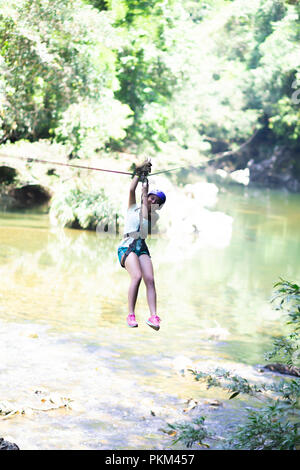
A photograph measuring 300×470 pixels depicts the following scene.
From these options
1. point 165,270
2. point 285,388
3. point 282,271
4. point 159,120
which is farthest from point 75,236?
point 285,388

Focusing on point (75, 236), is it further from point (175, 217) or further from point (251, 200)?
point (251, 200)

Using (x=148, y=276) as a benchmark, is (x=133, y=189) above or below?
above

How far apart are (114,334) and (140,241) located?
20.0ft

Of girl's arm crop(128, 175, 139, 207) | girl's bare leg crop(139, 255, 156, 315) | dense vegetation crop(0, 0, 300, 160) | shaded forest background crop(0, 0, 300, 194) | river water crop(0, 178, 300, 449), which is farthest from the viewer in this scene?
shaded forest background crop(0, 0, 300, 194)

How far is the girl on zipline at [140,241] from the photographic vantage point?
16.2ft

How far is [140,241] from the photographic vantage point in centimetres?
514

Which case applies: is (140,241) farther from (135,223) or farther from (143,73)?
(143,73)

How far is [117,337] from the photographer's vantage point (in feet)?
35.7

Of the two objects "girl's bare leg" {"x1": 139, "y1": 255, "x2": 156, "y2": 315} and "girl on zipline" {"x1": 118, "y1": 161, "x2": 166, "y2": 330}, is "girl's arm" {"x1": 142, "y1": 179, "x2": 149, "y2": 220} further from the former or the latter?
"girl's bare leg" {"x1": 139, "y1": 255, "x2": 156, "y2": 315}

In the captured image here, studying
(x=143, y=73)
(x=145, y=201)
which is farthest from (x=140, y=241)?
(x=143, y=73)

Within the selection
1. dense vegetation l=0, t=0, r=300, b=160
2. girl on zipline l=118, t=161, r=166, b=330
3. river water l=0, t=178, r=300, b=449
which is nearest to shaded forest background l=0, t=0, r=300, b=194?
dense vegetation l=0, t=0, r=300, b=160

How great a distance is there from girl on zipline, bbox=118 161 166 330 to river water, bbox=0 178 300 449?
2513mm

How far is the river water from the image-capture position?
765 centimetres

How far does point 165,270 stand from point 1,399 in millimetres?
8627
